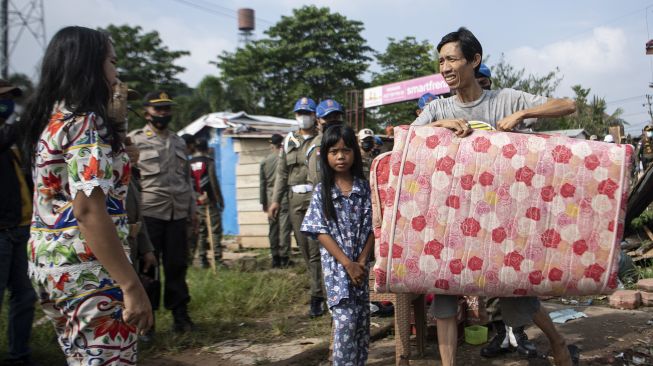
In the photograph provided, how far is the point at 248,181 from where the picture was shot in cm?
1170

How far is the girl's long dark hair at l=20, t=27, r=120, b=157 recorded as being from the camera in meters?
1.85

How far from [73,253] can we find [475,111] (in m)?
2.14

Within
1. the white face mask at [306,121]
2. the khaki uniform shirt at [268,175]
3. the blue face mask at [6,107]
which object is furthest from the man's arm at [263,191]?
the blue face mask at [6,107]

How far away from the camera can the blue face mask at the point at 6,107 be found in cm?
368

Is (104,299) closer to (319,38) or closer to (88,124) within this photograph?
(88,124)

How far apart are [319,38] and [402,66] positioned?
507 cm

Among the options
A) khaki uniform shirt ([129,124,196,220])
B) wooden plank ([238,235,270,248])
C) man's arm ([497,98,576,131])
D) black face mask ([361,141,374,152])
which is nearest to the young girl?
man's arm ([497,98,576,131])

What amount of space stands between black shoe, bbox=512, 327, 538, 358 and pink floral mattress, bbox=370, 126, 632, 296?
4.23ft

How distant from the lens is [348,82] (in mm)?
31031

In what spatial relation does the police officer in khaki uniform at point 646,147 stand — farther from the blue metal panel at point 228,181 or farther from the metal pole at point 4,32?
the metal pole at point 4,32

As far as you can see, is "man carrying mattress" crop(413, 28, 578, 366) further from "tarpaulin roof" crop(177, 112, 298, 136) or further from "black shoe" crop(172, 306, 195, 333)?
"tarpaulin roof" crop(177, 112, 298, 136)

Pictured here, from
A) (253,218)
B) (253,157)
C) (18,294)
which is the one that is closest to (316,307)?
(18,294)

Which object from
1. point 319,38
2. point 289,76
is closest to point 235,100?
point 289,76

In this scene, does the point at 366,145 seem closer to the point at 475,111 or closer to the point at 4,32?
the point at 475,111
